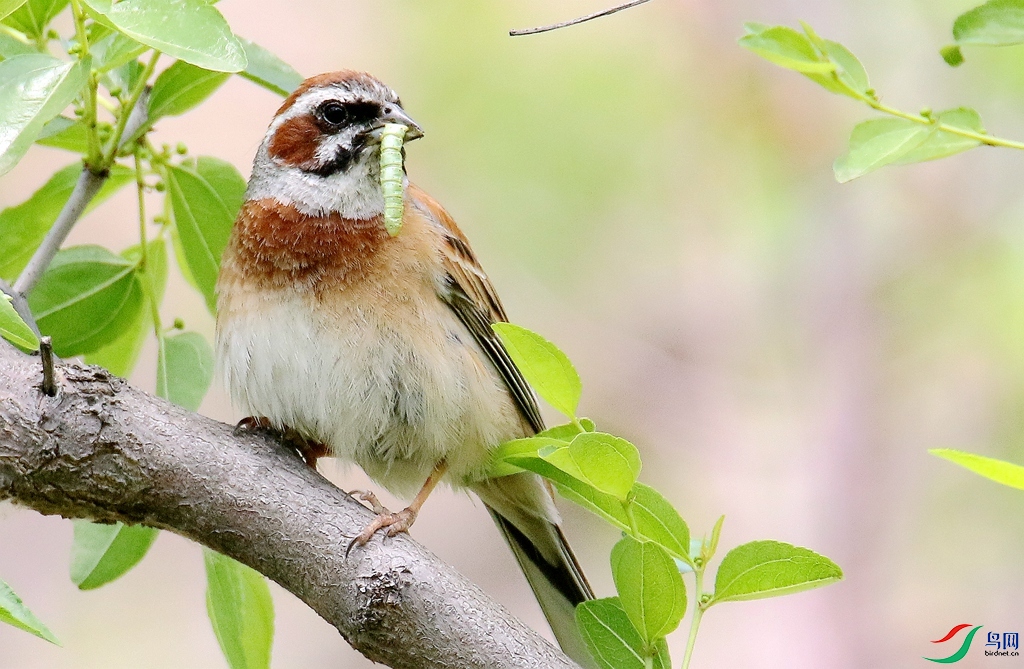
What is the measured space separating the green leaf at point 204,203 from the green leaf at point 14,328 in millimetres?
835

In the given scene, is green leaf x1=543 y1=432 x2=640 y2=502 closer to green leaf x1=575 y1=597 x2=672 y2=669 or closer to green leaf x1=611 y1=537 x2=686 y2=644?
green leaf x1=611 y1=537 x2=686 y2=644

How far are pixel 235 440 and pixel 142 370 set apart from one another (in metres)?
4.34

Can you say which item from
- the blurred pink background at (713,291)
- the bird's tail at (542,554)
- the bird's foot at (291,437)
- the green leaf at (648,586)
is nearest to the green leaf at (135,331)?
the bird's foot at (291,437)

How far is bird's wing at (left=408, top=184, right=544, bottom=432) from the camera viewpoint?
10.9 ft

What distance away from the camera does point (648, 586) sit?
208cm

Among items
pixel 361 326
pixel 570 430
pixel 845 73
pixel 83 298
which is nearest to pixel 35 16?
pixel 83 298

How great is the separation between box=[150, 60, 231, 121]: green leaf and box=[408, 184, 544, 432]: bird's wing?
0.97 metres

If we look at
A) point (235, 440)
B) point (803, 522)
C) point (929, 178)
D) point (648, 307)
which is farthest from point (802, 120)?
point (235, 440)

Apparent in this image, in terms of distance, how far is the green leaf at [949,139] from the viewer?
6.13 feet

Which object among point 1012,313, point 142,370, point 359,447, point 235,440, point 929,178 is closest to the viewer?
point 235,440

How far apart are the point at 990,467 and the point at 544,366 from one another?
0.74 metres

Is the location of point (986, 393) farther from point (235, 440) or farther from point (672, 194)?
point (235, 440)

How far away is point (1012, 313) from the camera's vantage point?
5.78 m

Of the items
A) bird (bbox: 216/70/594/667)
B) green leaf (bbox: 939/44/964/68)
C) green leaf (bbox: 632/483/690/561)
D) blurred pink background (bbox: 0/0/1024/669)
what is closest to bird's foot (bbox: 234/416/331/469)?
bird (bbox: 216/70/594/667)
